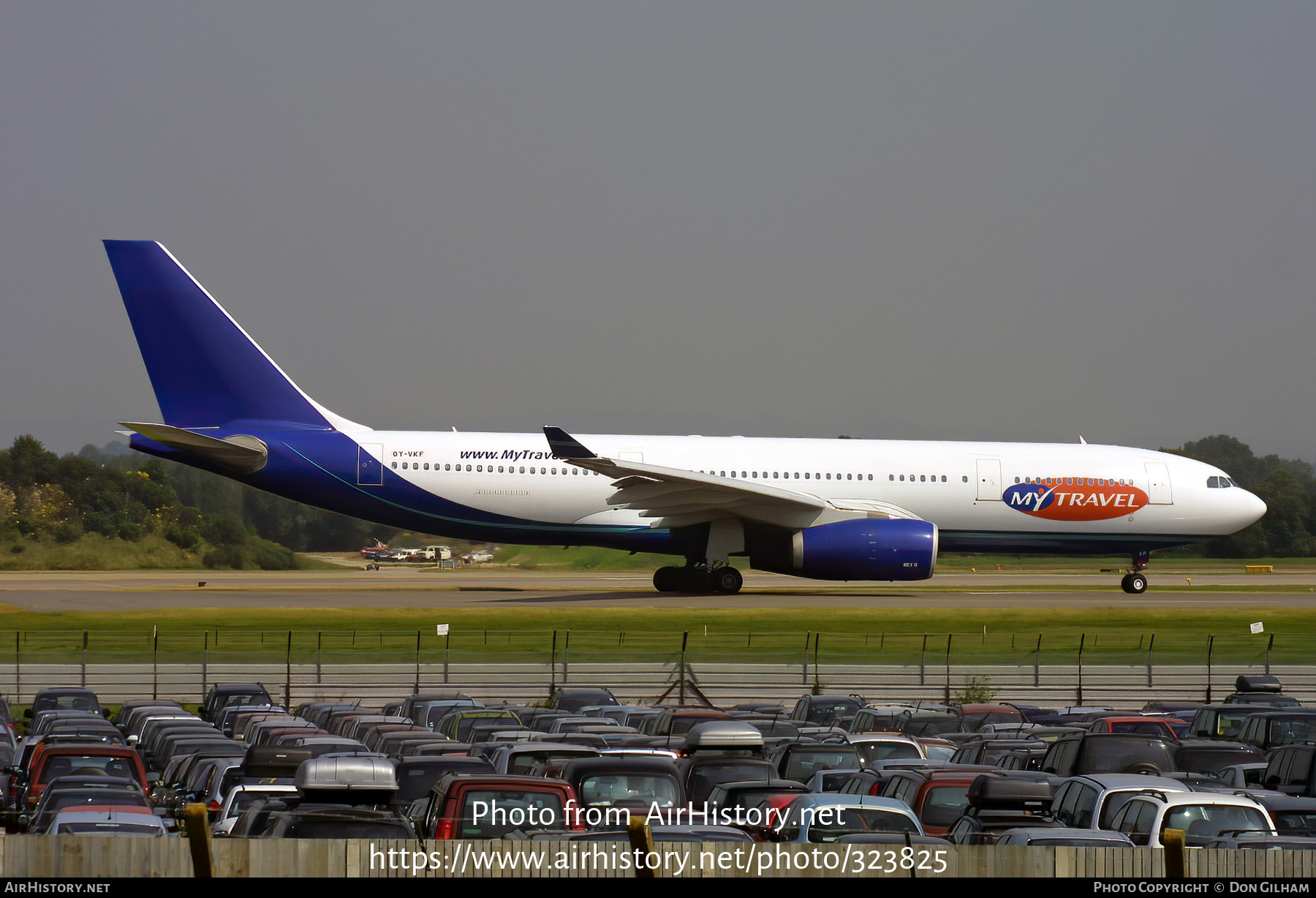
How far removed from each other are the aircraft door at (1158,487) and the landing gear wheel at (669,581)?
42.5ft

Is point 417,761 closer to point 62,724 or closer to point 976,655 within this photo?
point 62,724

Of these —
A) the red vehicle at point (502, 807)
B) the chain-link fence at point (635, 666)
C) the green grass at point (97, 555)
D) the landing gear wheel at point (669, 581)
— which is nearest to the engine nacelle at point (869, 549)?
the landing gear wheel at point (669, 581)

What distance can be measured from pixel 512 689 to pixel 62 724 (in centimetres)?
1021

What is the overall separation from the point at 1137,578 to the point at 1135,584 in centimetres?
26

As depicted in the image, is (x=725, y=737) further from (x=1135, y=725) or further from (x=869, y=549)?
(x=869, y=549)

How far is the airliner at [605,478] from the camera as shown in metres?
35.4

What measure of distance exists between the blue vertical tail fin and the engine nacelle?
42.4ft

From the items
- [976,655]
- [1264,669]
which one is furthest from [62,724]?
[1264,669]

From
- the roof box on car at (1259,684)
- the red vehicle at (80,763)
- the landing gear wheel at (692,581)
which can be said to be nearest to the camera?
the red vehicle at (80,763)

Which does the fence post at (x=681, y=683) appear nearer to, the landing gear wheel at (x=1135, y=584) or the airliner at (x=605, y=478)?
the airliner at (x=605, y=478)

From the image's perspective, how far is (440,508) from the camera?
1421 inches

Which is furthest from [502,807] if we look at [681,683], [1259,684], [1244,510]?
[1244,510]

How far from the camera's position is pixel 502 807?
1003 cm
